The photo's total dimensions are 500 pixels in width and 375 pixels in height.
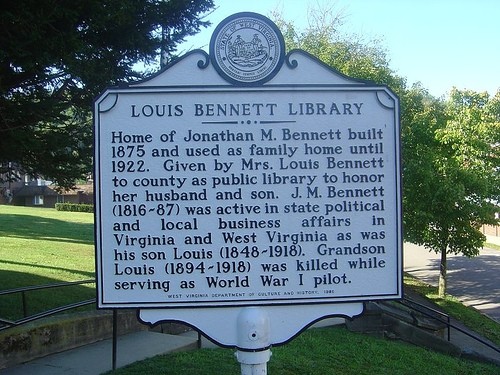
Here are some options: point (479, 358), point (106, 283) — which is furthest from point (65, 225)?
point (106, 283)

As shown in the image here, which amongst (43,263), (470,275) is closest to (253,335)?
(43,263)

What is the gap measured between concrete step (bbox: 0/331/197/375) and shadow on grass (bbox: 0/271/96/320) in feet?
3.65

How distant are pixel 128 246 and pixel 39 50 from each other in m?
3.49

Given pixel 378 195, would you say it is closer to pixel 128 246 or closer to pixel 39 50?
pixel 128 246

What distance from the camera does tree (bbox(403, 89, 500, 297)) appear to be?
1605 centimetres

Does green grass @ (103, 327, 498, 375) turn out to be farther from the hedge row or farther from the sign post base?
the hedge row

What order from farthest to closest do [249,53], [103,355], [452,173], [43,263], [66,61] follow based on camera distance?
1. [452,173]
2. [43,263]
3. [103,355]
4. [66,61]
5. [249,53]

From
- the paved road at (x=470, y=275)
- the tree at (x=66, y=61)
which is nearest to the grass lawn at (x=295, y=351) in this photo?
the tree at (x=66, y=61)

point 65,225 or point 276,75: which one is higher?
point 276,75

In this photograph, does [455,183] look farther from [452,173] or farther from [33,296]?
[33,296]

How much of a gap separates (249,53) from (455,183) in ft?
44.4

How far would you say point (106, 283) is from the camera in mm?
3689

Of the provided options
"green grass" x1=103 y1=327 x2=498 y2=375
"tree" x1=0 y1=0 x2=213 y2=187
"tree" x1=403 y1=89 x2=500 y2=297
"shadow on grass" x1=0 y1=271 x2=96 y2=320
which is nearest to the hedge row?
"tree" x1=403 y1=89 x2=500 y2=297

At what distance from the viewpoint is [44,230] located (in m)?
24.5
